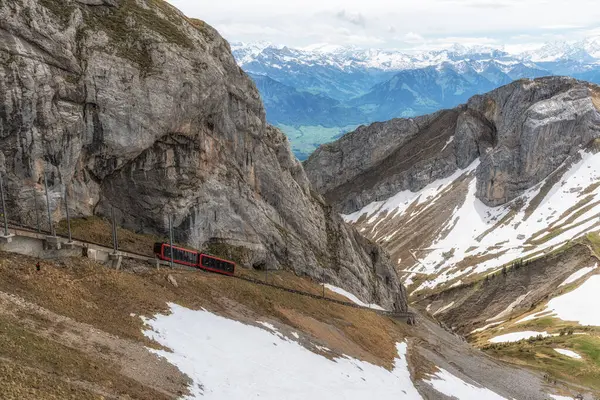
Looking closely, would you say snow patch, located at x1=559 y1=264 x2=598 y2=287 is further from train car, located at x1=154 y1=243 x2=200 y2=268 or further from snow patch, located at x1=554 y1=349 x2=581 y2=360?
train car, located at x1=154 y1=243 x2=200 y2=268

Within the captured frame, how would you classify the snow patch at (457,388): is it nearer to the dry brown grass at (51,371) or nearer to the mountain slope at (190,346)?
the mountain slope at (190,346)

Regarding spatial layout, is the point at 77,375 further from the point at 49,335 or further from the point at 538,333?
the point at 538,333

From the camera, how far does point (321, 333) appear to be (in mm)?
43000

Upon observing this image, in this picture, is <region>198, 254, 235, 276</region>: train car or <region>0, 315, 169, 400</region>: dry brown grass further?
<region>198, 254, 235, 276</region>: train car

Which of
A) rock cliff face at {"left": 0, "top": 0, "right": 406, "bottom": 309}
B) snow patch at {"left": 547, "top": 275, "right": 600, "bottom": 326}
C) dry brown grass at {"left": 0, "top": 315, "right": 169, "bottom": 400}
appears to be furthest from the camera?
snow patch at {"left": 547, "top": 275, "right": 600, "bottom": 326}

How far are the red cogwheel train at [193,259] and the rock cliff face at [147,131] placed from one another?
923 cm

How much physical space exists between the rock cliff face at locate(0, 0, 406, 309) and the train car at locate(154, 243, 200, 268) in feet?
34.5

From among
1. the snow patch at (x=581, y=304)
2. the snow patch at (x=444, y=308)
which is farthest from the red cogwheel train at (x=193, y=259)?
the snow patch at (x=444, y=308)

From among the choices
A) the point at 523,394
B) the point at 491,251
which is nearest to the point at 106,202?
the point at 523,394

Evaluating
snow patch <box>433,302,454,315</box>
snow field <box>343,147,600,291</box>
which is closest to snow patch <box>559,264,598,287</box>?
snow field <box>343,147,600,291</box>

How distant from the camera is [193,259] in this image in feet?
154

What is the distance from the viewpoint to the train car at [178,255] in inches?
1724

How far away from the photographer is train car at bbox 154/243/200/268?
4378 centimetres

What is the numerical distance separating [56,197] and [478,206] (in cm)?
16427
